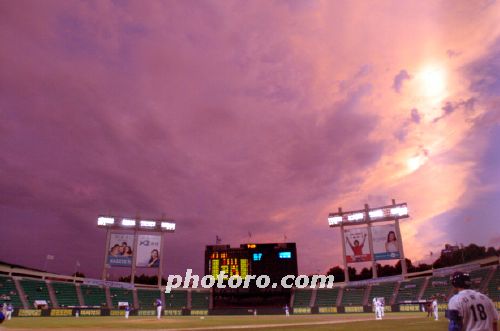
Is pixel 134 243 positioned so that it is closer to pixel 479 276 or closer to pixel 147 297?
pixel 147 297

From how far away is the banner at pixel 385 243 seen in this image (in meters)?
74.8

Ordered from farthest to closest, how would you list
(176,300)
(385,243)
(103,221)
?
(176,300)
(103,221)
(385,243)

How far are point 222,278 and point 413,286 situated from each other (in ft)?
125

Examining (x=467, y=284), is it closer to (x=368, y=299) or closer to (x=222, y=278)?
(x=222, y=278)

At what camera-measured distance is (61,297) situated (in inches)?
2692

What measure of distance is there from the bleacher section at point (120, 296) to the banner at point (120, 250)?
5786mm

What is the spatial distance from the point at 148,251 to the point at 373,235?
50.4 m

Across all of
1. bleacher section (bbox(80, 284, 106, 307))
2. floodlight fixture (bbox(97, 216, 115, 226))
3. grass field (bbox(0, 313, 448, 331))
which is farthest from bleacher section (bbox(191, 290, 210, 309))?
grass field (bbox(0, 313, 448, 331))

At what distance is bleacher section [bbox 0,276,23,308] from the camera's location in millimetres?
59531

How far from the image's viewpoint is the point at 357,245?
78.2 meters

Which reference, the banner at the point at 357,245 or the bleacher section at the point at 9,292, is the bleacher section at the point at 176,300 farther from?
the banner at the point at 357,245

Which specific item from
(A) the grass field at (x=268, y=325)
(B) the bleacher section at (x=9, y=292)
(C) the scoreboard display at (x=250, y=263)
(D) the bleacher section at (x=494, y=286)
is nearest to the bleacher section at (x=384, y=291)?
(D) the bleacher section at (x=494, y=286)

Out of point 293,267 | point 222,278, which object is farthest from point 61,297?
point 293,267

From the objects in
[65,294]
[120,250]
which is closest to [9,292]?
[65,294]
